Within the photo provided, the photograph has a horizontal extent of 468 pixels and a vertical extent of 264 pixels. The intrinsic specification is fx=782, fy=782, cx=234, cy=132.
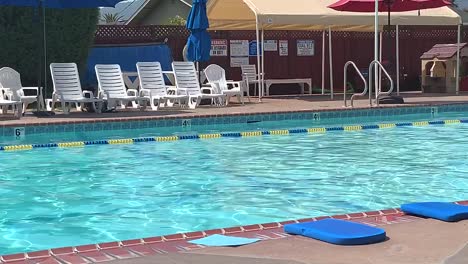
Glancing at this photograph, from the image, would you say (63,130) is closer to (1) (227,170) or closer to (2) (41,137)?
(2) (41,137)

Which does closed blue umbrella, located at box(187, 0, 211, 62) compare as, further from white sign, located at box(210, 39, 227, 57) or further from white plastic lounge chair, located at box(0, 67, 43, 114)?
white plastic lounge chair, located at box(0, 67, 43, 114)

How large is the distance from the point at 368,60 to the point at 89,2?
32.3 ft

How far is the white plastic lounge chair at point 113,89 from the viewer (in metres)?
13.8

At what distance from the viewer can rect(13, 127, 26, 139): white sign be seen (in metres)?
11.3

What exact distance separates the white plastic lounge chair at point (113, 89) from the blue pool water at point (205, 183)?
292 centimetres

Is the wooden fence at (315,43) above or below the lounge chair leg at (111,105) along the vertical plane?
above

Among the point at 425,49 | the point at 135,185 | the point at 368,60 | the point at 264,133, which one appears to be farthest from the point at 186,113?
the point at 425,49

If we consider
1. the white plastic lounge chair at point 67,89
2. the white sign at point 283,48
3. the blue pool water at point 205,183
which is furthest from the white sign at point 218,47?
the blue pool water at point 205,183

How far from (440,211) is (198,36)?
37.1 ft

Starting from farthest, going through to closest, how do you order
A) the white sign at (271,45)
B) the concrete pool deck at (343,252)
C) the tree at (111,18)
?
the tree at (111,18), the white sign at (271,45), the concrete pool deck at (343,252)

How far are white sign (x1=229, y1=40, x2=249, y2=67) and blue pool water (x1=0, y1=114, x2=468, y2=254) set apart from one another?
7.53m

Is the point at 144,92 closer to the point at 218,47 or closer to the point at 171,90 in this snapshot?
the point at 171,90

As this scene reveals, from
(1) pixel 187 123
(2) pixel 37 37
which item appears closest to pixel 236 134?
(1) pixel 187 123

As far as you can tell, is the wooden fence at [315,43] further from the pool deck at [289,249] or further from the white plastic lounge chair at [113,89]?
the pool deck at [289,249]
